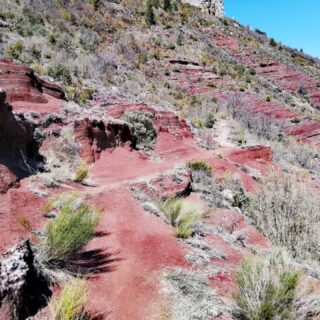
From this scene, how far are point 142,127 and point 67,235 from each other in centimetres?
1041

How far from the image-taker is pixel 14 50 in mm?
16906

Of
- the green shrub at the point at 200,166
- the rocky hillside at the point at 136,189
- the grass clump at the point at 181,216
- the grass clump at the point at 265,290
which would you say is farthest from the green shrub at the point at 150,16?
the grass clump at the point at 265,290

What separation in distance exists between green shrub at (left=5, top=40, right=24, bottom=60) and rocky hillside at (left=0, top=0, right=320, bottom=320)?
0.22ft

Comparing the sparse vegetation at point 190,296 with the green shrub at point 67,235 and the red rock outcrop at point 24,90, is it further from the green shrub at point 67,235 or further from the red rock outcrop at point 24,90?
the red rock outcrop at point 24,90

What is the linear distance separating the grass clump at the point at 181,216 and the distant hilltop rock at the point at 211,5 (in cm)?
4924

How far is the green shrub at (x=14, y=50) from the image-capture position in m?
16.5

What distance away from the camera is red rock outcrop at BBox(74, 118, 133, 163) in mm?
10867

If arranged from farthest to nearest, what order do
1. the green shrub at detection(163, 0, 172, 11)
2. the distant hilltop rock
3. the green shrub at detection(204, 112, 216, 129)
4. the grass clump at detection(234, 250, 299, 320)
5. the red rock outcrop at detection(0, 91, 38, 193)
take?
the distant hilltop rock
the green shrub at detection(163, 0, 172, 11)
the green shrub at detection(204, 112, 216, 129)
the red rock outcrop at detection(0, 91, 38, 193)
the grass clump at detection(234, 250, 299, 320)

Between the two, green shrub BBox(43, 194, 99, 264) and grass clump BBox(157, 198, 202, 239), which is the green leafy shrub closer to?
grass clump BBox(157, 198, 202, 239)

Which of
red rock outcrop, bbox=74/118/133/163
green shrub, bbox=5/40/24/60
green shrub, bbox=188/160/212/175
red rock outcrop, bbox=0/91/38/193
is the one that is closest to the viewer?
red rock outcrop, bbox=0/91/38/193

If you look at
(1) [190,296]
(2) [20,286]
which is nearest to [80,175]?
(1) [190,296]

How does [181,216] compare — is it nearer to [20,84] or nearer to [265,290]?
[265,290]

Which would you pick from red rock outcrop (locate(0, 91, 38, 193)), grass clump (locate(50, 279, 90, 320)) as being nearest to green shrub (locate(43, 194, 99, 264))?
grass clump (locate(50, 279, 90, 320))

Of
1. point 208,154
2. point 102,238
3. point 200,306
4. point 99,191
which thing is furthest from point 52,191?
point 208,154
